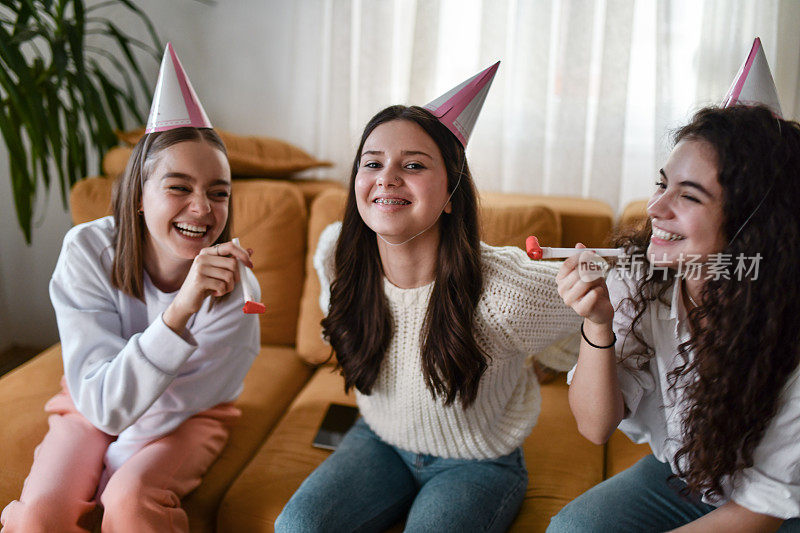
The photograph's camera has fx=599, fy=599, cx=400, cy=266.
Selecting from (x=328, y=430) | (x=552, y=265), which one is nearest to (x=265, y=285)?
(x=328, y=430)

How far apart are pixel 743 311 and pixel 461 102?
556mm

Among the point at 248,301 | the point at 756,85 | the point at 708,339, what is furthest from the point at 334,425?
the point at 756,85

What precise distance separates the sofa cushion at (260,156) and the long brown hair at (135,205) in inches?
23.2

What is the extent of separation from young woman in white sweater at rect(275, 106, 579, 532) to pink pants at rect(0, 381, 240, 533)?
0.23 m

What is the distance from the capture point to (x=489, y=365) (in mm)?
1166

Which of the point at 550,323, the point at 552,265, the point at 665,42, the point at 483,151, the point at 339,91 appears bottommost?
the point at 550,323

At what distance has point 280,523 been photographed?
1061 mm

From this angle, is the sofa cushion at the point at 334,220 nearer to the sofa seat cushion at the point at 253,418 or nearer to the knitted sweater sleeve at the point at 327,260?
the sofa seat cushion at the point at 253,418

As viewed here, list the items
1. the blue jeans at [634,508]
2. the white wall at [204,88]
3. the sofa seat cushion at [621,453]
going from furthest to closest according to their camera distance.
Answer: the white wall at [204,88]
the sofa seat cushion at [621,453]
the blue jeans at [634,508]

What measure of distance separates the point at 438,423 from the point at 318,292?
25.7 inches

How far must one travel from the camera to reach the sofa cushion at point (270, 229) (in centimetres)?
169

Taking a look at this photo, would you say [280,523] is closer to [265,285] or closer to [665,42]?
[265,285]

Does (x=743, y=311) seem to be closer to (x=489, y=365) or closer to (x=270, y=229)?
(x=489, y=365)

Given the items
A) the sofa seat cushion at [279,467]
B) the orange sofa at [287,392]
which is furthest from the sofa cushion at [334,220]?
the sofa seat cushion at [279,467]
